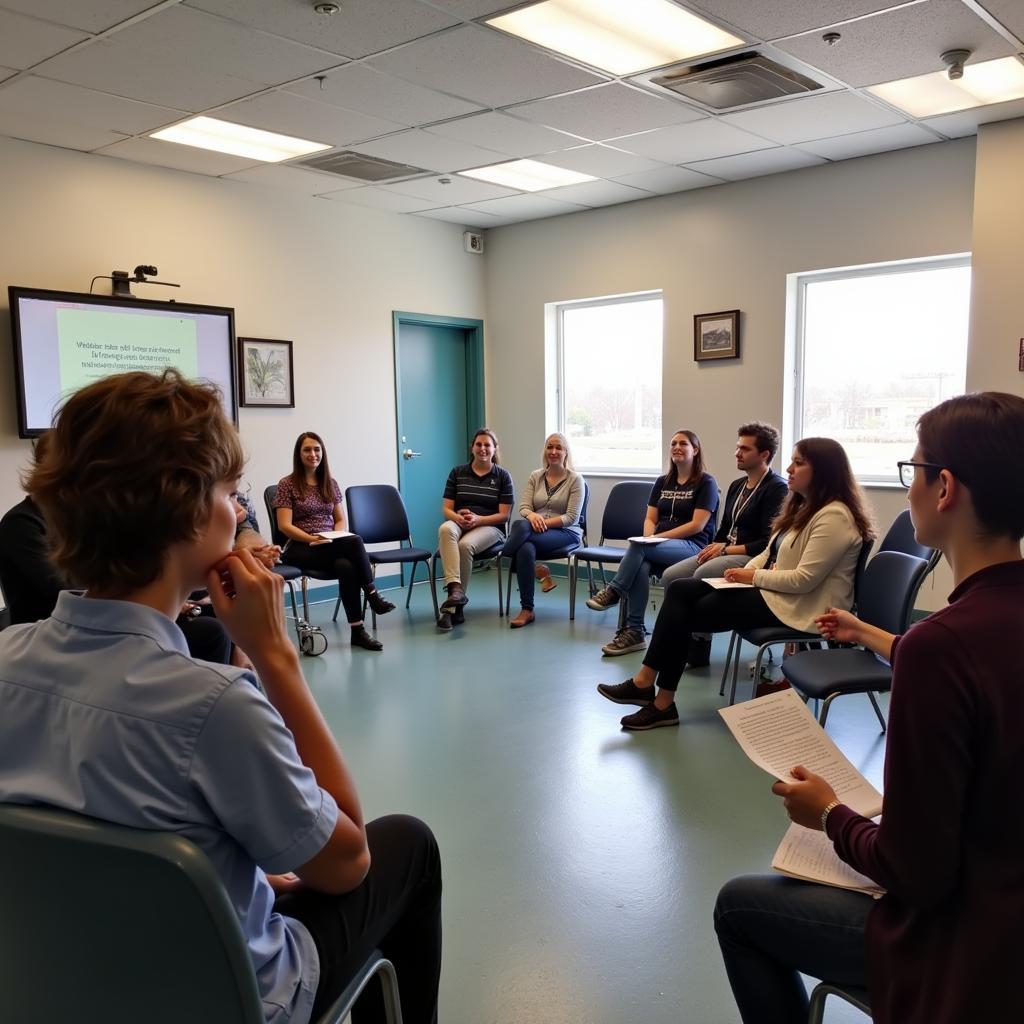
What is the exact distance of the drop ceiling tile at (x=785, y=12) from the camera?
3166mm

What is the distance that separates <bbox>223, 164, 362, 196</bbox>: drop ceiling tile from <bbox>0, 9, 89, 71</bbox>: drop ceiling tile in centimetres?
168

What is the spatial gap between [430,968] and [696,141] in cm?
456

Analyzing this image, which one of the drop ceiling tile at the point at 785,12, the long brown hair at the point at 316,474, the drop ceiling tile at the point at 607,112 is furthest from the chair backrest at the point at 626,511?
Answer: the drop ceiling tile at the point at 785,12

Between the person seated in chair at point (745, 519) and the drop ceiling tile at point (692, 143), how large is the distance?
1625 millimetres

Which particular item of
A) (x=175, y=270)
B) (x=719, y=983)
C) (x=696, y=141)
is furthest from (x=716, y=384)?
(x=719, y=983)

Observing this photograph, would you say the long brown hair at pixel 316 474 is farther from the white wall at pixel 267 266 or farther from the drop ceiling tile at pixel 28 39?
the drop ceiling tile at pixel 28 39

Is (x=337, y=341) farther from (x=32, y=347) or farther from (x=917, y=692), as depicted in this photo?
(x=917, y=692)

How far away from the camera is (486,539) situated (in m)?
5.61

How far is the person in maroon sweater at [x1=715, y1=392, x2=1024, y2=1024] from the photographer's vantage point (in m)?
1.01

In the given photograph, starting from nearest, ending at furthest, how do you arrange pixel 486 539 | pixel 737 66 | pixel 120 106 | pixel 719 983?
pixel 719 983 < pixel 737 66 < pixel 120 106 < pixel 486 539

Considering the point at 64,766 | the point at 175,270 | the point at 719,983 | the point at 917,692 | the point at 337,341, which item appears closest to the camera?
the point at 64,766

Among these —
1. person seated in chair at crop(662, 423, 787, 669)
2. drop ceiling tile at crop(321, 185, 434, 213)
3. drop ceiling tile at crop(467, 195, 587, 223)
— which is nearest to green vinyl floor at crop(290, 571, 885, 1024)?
person seated in chair at crop(662, 423, 787, 669)

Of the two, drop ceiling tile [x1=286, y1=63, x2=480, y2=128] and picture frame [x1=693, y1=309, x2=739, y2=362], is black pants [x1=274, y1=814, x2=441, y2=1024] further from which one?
picture frame [x1=693, y1=309, x2=739, y2=362]

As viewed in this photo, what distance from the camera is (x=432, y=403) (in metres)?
7.00
